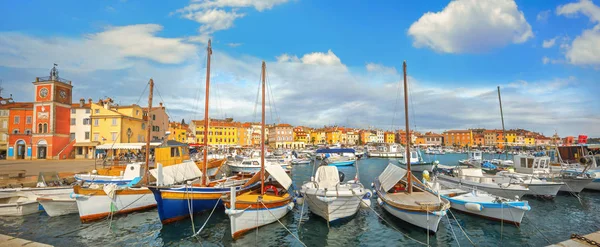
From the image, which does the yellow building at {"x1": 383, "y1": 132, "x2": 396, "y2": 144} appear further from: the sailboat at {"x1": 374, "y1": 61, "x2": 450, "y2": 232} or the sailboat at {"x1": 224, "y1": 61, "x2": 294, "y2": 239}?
the sailboat at {"x1": 224, "y1": 61, "x2": 294, "y2": 239}

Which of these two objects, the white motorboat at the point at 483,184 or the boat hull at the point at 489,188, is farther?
the white motorboat at the point at 483,184

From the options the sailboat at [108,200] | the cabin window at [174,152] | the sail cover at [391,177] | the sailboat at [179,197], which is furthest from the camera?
the cabin window at [174,152]

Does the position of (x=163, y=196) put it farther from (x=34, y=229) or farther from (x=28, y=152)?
(x=28, y=152)

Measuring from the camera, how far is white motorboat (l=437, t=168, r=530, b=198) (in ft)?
63.6

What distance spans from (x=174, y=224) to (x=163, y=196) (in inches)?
68.8

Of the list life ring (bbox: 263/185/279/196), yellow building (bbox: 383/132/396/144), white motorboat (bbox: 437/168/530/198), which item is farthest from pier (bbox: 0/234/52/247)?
yellow building (bbox: 383/132/396/144)

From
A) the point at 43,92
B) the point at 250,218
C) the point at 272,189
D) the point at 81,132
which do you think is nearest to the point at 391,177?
the point at 272,189

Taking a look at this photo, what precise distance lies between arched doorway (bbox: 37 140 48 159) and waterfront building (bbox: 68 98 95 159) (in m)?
3.14

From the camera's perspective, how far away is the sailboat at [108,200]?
52.9 ft

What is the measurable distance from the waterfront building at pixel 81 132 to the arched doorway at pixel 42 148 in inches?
124

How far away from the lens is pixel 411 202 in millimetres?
14578

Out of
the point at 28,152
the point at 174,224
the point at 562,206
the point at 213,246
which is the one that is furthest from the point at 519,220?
the point at 28,152

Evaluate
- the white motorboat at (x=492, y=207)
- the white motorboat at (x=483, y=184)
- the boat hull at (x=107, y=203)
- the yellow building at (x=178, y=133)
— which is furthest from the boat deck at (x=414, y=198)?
the yellow building at (x=178, y=133)

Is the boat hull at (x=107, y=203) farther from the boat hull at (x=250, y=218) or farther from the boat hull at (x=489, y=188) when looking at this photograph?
the boat hull at (x=489, y=188)
